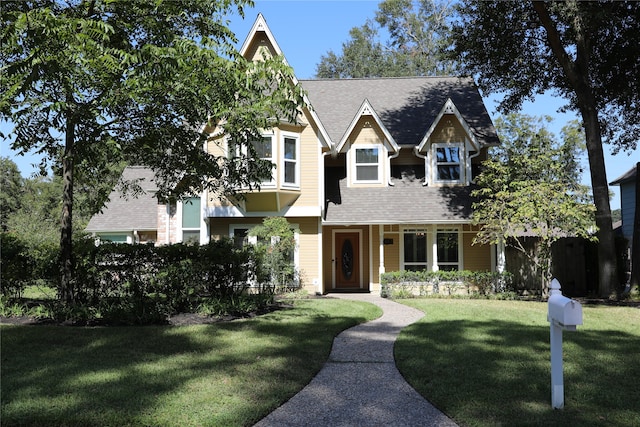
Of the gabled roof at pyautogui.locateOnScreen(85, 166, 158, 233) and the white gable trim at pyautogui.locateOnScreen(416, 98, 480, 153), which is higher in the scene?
the white gable trim at pyautogui.locateOnScreen(416, 98, 480, 153)

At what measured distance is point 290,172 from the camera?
18109 millimetres

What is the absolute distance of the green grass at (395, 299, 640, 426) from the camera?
5.00 m

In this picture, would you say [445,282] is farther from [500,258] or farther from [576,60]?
[576,60]

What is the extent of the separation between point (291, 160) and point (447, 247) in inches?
266

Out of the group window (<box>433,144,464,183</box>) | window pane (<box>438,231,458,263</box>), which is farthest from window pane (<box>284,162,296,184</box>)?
window pane (<box>438,231,458,263</box>)

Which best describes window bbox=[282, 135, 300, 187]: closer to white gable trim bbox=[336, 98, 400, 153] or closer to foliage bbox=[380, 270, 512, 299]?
white gable trim bbox=[336, 98, 400, 153]

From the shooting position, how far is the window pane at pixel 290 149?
59.2 feet

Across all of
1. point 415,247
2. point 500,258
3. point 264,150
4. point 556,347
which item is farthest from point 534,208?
point 556,347

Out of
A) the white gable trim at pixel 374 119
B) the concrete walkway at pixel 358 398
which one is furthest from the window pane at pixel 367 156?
the concrete walkway at pixel 358 398

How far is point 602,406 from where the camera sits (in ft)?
17.1

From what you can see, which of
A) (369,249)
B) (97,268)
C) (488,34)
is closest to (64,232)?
(97,268)

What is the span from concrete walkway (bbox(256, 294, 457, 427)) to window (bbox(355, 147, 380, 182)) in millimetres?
11699

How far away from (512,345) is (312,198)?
10843 mm

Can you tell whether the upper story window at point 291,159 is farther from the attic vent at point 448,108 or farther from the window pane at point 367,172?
the attic vent at point 448,108
